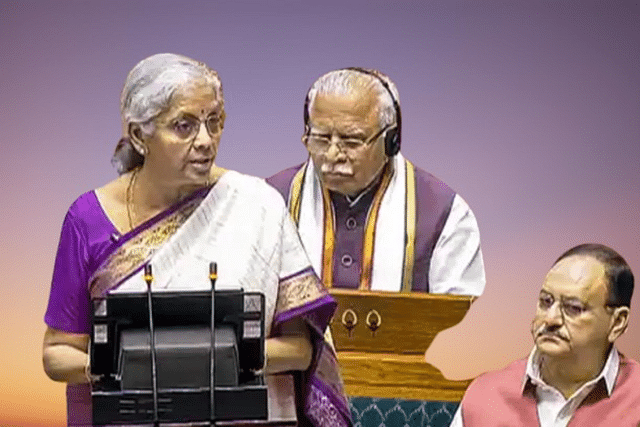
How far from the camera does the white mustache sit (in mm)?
5766

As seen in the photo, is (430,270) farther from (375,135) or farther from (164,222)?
(164,222)

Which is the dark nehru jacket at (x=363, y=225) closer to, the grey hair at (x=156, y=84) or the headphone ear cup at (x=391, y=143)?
the headphone ear cup at (x=391, y=143)

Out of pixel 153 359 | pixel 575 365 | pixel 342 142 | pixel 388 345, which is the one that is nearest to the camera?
pixel 153 359

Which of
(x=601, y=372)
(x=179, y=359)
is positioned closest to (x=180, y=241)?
(x=179, y=359)

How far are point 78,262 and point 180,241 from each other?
0.26 m

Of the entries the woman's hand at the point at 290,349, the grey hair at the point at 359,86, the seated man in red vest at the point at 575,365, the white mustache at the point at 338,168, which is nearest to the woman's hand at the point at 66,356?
the woman's hand at the point at 290,349

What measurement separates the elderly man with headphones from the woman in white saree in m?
1.29

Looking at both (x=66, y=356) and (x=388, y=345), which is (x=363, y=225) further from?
(x=66, y=356)

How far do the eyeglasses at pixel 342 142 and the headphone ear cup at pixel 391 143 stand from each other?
0.10ft

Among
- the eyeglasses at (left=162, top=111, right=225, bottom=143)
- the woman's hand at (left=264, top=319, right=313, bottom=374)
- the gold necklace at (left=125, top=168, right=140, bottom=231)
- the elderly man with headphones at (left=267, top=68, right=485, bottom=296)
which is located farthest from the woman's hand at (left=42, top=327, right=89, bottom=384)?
the elderly man with headphones at (left=267, top=68, right=485, bottom=296)

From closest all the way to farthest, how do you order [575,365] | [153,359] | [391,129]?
1. [153,359]
2. [575,365]
3. [391,129]

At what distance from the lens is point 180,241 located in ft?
14.3

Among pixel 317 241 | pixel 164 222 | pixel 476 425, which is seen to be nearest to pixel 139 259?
pixel 164 222

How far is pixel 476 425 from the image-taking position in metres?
4.60
